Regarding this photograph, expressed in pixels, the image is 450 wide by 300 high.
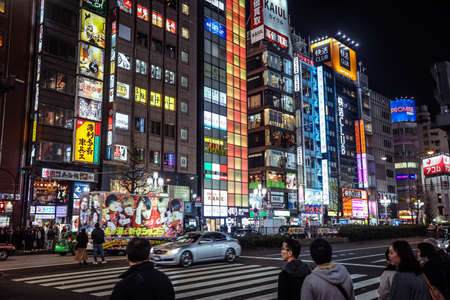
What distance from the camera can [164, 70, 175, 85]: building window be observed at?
52.7 meters

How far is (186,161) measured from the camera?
5331 cm

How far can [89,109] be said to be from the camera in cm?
4209

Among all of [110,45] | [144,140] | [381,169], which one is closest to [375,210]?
[381,169]

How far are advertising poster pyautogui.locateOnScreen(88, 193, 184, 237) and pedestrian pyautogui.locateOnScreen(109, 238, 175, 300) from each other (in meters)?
20.6

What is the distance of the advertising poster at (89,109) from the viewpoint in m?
41.2

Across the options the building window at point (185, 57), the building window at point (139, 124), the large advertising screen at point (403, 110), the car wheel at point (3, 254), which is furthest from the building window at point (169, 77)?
the large advertising screen at point (403, 110)

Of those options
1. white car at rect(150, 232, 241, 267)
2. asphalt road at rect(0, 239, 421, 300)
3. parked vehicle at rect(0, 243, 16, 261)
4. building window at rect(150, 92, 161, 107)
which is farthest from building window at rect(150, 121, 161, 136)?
asphalt road at rect(0, 239, 421, 300)

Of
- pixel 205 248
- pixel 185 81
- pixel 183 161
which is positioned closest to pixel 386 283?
pixel 205 248

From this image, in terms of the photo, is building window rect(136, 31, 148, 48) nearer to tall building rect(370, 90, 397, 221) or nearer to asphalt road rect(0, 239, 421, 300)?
asphalt road rect(0, 239, 421, 300)

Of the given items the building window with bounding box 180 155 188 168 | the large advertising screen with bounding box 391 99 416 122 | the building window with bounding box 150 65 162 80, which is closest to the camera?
the building window with bounding box 150 65 162 80

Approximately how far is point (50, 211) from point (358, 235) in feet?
97.9

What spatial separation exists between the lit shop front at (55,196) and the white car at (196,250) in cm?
2396

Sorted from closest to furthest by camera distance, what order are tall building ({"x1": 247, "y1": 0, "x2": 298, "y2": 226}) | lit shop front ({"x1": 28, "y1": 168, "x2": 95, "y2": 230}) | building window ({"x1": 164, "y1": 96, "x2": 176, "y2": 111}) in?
lit shop front ({"x1": 28, "y1": 168, "x2": 95, "y2": 230}) → building window ({"x1": 164, "y1": 96, "x2": 176, "y2": 111}) → tall building ({"x1": 247, "y1": 0, "x2": 298, "y2": 226})

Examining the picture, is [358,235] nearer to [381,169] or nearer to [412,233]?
[412,233]
